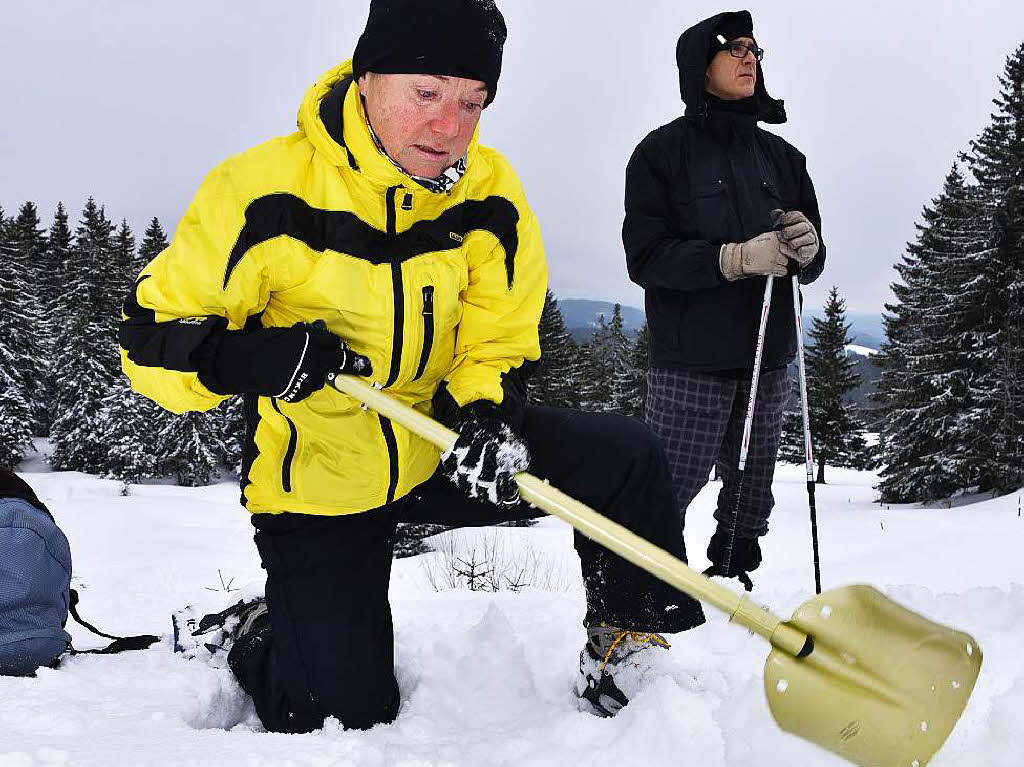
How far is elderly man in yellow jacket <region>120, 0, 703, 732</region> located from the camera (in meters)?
2.21

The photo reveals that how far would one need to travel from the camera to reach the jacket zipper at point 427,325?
2389mm

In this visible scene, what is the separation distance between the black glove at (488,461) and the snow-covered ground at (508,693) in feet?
2.42

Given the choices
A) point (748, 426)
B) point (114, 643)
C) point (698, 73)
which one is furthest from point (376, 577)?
point (698, 73)

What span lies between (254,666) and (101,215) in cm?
4228

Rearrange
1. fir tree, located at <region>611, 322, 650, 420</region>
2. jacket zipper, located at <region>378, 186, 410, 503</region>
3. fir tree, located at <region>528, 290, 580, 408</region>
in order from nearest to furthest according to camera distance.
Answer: jacket zipper, located at <region>378, 186, 410, 503</region>, fir tree, located at <region>528, 290, 580, 408</region>, fir tree, located at <region>611, 322, 650, 420</region>

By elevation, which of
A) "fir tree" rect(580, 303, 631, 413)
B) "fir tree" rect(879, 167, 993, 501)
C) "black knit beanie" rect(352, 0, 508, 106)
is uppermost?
"black knit beanie" rect(352, 0, 508, 106)

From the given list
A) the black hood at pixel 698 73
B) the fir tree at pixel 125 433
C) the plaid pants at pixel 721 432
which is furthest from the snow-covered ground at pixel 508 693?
the fir tree at pixel 125 433

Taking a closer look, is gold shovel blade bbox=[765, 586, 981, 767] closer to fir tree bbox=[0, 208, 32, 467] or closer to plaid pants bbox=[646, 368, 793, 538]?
plaid pants bbox=[646, 368, 793, 538]

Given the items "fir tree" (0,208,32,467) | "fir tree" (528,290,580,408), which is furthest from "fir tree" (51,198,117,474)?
"fir tree" (528,290,580,408)

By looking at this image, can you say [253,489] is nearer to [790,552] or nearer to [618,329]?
[790,552]

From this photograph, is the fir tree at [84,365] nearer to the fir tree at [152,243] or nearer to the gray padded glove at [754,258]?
the fir tree at [152,243]

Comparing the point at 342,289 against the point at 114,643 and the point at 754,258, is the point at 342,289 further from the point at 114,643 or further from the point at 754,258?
the point at 114,643

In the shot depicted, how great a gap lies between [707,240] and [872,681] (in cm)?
206

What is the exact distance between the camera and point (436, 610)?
10.9ft
